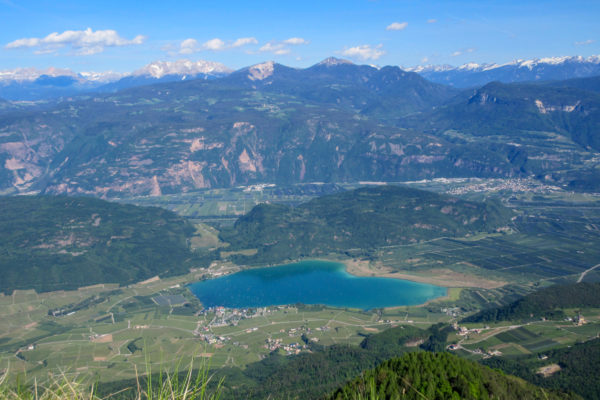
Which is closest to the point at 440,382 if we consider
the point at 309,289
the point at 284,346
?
the point at 284,346

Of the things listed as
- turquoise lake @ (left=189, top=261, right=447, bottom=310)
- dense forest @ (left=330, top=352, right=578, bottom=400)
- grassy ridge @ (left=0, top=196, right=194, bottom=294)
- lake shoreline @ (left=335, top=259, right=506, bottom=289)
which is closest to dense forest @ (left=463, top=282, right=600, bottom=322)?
turquoise lake @ (left=189, top=261, right=447, bottom=310)

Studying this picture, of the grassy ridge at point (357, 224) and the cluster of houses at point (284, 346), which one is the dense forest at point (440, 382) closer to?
the cluster of houses at point (284, 346)

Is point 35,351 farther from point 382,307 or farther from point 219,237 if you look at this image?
point 219,237

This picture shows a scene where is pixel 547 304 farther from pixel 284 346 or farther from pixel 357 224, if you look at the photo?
pixel 357 224

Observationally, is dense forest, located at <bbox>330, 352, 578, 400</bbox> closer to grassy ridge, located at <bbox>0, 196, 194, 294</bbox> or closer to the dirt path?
the dirt path

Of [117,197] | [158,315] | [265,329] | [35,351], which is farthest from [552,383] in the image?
[117,197]
